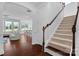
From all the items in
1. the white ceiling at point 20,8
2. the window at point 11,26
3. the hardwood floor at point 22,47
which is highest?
the white ceiling at point 20,8

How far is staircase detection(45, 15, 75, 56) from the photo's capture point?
2699 millimetres

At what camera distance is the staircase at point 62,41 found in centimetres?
270

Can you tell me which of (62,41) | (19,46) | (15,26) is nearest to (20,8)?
(15,26)

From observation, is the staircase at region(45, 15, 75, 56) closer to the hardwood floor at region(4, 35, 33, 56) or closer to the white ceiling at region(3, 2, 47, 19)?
the hardwood floor at region(4, 35, 33, 56)

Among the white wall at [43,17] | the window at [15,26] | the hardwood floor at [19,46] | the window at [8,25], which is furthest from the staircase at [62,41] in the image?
the window at [8,25]

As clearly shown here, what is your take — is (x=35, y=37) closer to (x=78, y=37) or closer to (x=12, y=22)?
(x=12, y=22)

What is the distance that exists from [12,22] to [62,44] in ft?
5.14

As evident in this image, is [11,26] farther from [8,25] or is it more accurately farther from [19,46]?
[19,46]

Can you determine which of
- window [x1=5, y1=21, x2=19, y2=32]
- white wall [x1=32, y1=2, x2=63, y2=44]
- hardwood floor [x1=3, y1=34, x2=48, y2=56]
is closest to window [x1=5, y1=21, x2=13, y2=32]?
window [x1=5, y1=21, x2=19, y2=32]

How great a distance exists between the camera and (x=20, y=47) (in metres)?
2.79

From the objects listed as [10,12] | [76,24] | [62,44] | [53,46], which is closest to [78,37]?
[76,24]

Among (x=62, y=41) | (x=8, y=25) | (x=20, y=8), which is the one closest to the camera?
(x=8, y=25)

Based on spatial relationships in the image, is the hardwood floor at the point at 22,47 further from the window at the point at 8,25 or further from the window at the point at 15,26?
the window at the point at 8,25

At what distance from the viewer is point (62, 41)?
305 cm
